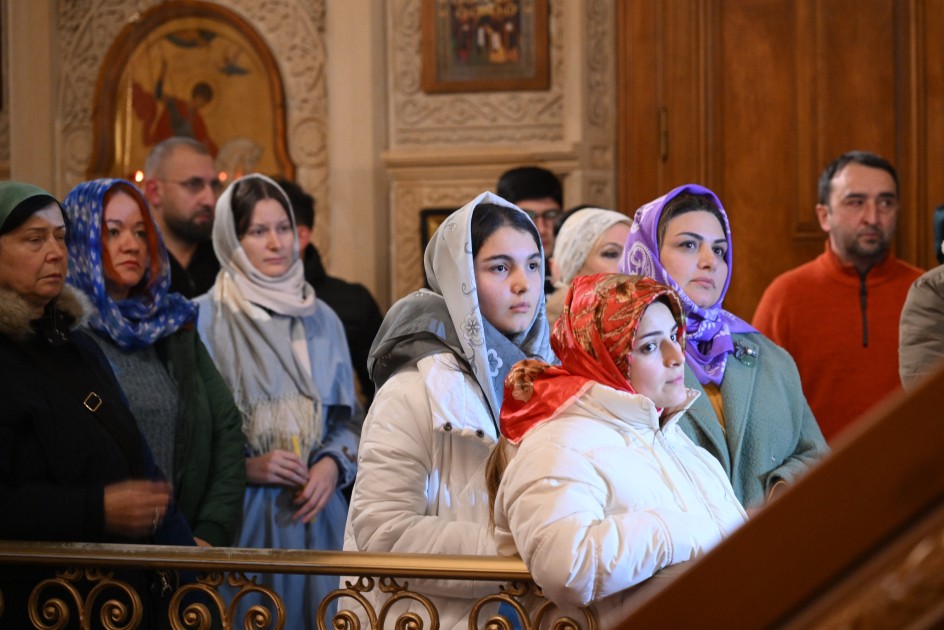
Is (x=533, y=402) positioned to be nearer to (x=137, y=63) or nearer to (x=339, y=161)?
(x=339, y=161)

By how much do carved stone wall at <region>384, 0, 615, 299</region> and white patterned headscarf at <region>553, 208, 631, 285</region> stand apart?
164 cm

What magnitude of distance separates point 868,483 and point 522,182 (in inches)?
174

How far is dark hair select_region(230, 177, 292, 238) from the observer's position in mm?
3912

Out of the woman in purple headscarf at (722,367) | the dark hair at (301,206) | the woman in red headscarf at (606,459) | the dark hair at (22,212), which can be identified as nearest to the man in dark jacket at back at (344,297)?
the dark hair at (301,206)

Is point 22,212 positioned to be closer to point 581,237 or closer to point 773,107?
point 581,237

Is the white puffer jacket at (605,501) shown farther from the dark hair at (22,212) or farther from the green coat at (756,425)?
the dark hair at (22,212)

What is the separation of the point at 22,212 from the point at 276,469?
44.8 inches

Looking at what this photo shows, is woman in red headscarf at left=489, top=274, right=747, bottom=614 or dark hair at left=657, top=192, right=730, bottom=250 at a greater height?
dark hair at left=657, top=192, right=730, bottom=250

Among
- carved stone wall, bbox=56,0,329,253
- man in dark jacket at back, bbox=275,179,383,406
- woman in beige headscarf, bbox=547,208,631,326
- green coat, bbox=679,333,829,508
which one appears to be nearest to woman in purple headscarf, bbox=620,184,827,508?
green coat, bbox=679,333,829,508

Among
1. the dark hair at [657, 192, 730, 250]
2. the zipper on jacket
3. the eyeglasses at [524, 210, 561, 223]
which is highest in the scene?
the eyeglasses at [524, 210, 561, 223]

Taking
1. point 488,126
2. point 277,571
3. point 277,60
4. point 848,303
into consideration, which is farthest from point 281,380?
point 277,60

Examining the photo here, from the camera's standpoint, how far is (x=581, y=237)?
159 inches

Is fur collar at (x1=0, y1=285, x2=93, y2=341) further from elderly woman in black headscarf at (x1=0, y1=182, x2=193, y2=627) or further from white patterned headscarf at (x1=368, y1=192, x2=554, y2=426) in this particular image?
white patterned headscarf at (x1=368, y1=192, x2=554, y2=426)

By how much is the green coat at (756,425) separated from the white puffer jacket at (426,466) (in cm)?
50
